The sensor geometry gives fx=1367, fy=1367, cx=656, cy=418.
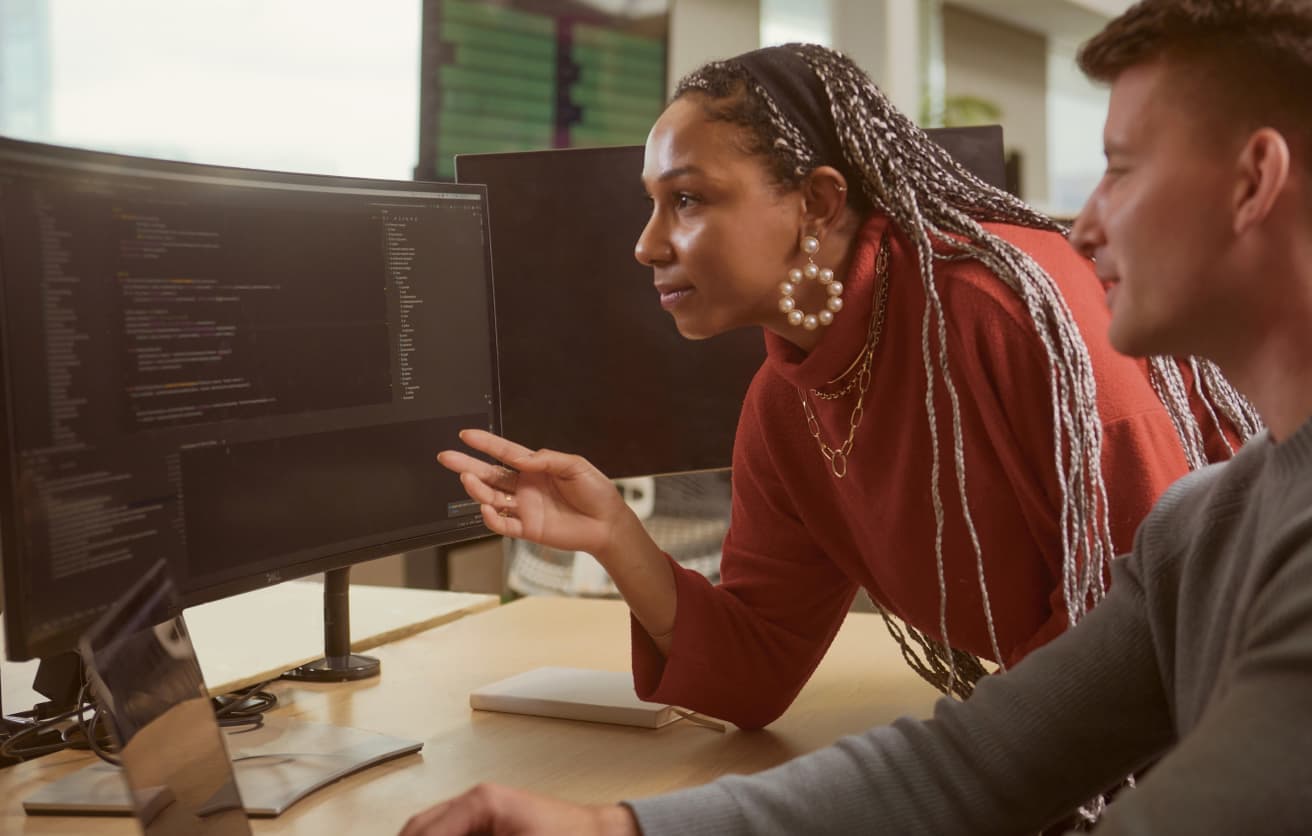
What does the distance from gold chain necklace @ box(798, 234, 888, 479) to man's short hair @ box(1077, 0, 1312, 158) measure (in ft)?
1.48

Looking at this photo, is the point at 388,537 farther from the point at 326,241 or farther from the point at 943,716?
the point at 943,716

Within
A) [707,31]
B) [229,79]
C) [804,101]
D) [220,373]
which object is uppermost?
[707,31]

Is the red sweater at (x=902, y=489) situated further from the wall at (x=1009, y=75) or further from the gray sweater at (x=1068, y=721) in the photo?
the wall at (x=1009, y=75)

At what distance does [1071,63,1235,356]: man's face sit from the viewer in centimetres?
72

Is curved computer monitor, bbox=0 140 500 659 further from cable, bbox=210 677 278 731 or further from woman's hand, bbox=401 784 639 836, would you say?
woman's hand, bbox=401 784 639 836

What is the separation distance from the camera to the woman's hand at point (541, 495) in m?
1.20

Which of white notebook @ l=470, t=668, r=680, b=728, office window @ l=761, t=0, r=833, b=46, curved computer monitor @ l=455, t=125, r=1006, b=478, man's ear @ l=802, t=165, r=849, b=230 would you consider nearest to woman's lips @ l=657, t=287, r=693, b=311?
man's ear @ l=802, t=165, r=849, b=230

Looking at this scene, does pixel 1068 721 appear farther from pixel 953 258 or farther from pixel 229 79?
pixel 229 79

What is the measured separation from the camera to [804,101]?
4.06 feet

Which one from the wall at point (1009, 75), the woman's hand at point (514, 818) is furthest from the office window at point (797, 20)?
the woman's hand at point (514, 818)

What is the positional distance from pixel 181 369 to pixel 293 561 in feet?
0.65

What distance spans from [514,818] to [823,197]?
64 centimetres

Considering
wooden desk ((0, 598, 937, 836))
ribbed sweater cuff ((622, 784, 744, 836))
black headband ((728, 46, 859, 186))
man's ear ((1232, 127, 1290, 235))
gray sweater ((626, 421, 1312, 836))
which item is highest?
black headband ((728, 46, 859, 186))

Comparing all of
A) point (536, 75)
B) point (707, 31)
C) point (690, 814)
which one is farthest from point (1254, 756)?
point (707, 31)
